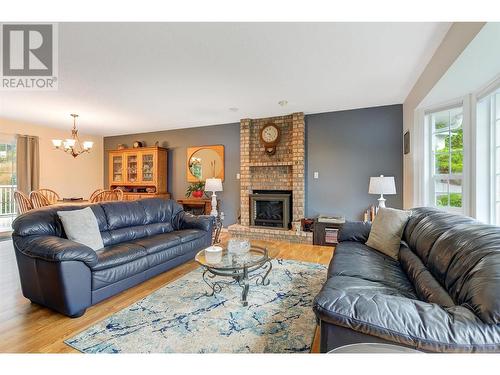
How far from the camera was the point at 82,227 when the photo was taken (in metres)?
2.50

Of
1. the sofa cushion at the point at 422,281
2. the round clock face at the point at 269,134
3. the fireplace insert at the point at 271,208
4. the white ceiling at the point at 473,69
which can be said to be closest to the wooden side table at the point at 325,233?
the fireplace insert at the point at 271,208

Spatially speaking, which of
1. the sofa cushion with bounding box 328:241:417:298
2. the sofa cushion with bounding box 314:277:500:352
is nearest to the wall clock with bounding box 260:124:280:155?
the sofa cushion with bounding box 328:241:417:298

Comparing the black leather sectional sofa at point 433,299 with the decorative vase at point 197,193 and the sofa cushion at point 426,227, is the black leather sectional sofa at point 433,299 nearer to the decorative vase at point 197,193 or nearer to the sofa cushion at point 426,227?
the sofa cushion at point 426,227

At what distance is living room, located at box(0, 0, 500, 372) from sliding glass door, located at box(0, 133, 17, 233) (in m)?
0.04

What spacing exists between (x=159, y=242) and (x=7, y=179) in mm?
4511

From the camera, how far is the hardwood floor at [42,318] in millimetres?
1655

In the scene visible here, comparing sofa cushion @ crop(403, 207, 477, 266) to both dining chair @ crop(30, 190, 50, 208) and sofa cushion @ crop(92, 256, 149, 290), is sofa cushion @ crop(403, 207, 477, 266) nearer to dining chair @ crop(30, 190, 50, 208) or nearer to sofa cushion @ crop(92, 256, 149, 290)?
sofa cushion @ crop(92, 256, 149, 290)

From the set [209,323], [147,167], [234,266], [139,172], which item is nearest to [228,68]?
[234,266]

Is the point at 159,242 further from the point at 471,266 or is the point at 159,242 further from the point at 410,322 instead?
the point at 471,266

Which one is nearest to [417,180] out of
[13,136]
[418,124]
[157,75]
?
[418,124]

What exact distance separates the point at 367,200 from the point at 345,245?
7.26ft

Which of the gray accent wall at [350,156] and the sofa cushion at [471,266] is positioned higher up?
the gray accent wall at [350,156]

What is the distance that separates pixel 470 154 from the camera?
2.47 meters

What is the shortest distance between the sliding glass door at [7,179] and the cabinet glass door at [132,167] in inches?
83.7
